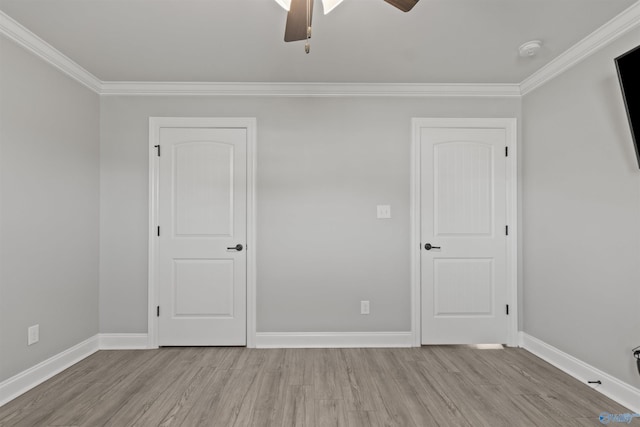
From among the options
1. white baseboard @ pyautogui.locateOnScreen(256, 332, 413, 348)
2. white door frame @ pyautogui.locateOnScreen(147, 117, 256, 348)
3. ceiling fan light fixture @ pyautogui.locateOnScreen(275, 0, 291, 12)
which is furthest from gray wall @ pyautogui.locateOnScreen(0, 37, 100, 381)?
ceiling fan light fixture @ pyautogui.locateOnScreen(275, 0, 291, 12)

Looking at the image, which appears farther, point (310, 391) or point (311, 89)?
point (311, 89)

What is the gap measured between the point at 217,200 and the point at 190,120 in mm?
796

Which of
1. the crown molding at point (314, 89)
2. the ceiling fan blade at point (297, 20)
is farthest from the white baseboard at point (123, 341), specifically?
the ceiling fan blade at point (297, 20)

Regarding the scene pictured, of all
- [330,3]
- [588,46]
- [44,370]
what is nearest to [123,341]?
[44,370]

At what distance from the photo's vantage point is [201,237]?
3.26 meters

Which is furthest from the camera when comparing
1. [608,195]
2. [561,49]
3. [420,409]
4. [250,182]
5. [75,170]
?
[250,182]


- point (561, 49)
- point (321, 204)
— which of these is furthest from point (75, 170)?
point (561, 49)

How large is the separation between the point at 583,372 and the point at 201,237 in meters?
3.29

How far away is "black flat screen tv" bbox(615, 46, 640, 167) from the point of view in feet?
6.51

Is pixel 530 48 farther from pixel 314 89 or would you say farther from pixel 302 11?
pixel 302 11

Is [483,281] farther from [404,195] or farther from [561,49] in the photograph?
[561,49]

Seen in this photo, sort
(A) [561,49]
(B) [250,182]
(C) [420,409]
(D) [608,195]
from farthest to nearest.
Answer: (B) [250,182]
(A) [561,49]
(D) [608,195]
(C) [420,409]

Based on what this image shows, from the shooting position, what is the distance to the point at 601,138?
2422 millimetres

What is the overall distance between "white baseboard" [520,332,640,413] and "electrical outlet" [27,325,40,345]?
13.1 ft
